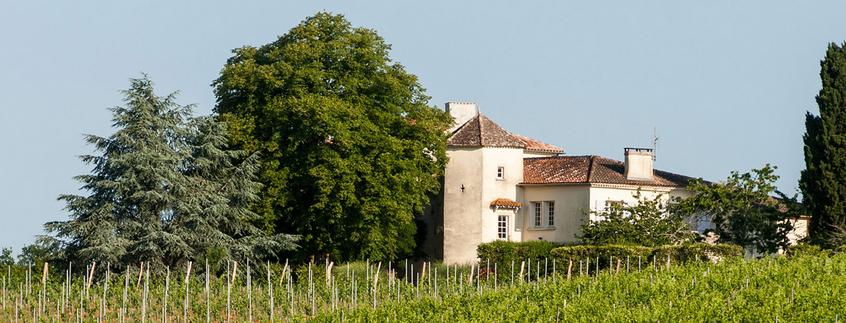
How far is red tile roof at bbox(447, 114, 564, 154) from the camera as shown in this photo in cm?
5775

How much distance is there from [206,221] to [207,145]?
7.09 feet

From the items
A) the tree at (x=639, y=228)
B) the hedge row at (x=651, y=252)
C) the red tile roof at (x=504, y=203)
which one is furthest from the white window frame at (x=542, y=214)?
the hedge row at (x=651, y=252)

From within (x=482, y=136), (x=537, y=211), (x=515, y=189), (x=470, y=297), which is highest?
(x=482, y=136)

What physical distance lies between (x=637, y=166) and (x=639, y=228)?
163 inches

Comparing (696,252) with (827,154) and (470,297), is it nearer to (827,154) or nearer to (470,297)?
(827,154)

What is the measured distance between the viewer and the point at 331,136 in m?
53.5

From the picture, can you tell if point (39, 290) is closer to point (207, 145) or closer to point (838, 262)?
point (207, 145)

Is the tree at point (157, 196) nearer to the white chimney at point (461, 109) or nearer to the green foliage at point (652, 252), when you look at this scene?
the green foliage at point (652, 252)

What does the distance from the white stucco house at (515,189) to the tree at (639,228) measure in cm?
233

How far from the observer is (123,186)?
160 ft

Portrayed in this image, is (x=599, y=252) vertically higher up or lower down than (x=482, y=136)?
lower down

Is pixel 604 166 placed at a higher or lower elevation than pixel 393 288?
higher

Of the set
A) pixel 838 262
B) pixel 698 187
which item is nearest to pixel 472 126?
pixel 698 187

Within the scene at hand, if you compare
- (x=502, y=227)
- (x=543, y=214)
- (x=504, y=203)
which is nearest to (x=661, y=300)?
(x=504, y=203)
